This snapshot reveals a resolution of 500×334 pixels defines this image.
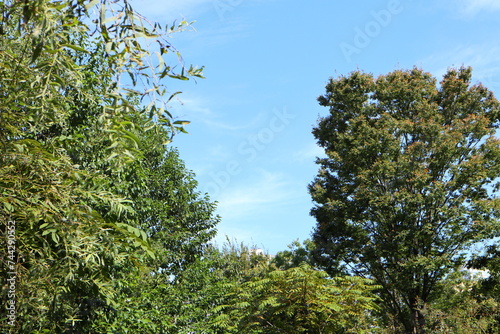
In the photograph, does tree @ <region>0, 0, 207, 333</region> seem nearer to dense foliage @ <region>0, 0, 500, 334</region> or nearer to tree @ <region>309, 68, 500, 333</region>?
dense foliage @ <region>0, 0, 500, 334</region>

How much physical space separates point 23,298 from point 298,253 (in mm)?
26862

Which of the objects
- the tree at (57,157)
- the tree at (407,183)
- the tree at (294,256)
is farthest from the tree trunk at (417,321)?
the tree at (57,157)

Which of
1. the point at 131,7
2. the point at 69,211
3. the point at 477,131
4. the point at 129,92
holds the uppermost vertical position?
the point at 477,131

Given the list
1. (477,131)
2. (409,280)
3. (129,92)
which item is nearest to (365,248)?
(409,280)

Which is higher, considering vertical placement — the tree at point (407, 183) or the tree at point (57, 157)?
the tree at point (407, 183)

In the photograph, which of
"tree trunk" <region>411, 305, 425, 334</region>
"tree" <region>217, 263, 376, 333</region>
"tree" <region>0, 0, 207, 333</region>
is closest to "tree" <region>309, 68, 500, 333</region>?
"tree trunk" <region>411, 305, 425, 334</region>

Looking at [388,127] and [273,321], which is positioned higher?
[388,127]

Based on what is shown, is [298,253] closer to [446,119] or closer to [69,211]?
[446,119]

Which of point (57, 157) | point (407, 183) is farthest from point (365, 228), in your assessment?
point (57, 157)

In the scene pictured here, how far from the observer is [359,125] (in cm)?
2709

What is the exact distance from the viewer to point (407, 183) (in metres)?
25.6

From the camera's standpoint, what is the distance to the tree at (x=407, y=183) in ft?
80.7

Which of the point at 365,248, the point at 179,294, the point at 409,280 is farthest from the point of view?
the point at 365,248

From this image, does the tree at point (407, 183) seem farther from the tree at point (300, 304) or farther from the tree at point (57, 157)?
the tree at point (57, 157)
